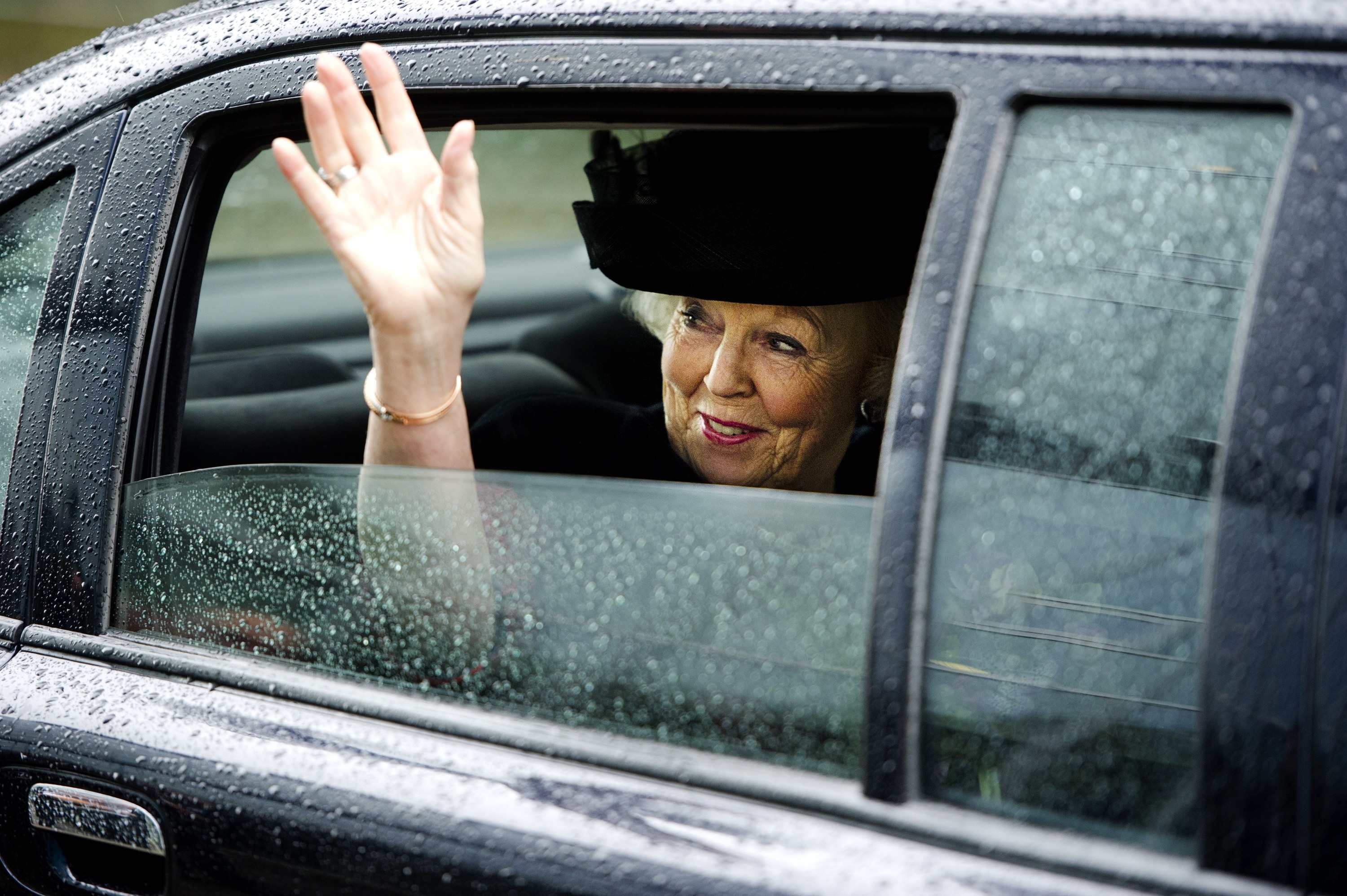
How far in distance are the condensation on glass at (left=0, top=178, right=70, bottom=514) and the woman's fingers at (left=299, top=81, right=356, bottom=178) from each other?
0.43m

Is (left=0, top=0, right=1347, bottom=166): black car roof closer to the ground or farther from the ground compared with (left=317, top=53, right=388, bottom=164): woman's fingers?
farther from the ground

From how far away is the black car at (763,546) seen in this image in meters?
0.96

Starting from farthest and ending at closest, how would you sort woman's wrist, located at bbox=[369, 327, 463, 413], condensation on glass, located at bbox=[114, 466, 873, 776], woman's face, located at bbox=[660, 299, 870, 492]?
woman's face, located at bbox=[660, 299, 870, 492]
woman's wrist, located at bbox=[369, 327, 463, 413]
condensation on glass, located at bbox=[114, 466, 873, 776]

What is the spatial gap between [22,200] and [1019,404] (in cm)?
138

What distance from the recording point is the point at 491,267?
6059 mm

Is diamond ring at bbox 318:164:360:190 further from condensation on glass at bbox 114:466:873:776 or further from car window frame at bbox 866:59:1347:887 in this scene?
car window frame at bbox 866:59:1347:887

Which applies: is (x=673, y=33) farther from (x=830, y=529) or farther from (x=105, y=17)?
(x=105, y=17)

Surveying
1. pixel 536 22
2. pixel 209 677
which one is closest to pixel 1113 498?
pixel 536 22

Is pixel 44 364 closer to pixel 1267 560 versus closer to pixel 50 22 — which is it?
pixel 1267 560

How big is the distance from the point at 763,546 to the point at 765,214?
955mm

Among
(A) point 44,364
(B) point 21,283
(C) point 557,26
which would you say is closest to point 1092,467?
(C) point 557,26

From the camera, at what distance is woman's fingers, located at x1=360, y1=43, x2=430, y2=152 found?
1.31m

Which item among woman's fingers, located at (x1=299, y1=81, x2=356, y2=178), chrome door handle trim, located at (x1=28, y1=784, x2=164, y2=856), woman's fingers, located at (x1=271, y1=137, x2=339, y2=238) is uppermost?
woman's fingers, located at (x1=299, y1=81, x2=356, y2=178)

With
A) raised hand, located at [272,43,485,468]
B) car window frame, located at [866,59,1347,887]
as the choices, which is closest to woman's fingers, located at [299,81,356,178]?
raised hand, located at [272,43,485,468]
